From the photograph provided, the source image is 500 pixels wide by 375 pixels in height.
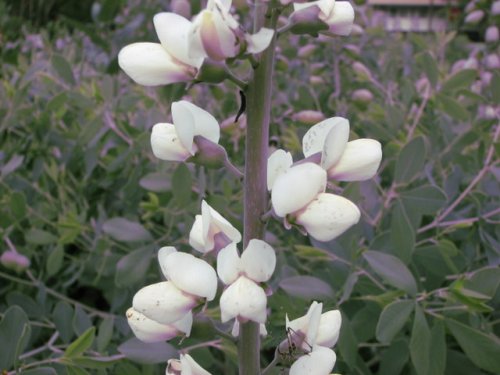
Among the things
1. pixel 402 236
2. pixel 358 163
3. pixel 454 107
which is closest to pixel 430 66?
pixel 454 107

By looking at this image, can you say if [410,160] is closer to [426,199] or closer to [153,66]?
[426,199]

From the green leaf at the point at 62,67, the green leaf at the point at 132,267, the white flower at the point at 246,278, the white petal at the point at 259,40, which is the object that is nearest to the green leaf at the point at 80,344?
the green leaf at the point at 132,267

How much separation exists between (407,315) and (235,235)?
282mm

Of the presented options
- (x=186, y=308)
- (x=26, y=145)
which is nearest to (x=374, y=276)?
(x=186, y=308)

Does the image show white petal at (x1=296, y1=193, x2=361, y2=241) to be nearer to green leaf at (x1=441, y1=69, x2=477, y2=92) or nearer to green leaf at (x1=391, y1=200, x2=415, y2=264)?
green leaf at (x1=391, y1=200, x2=415, y2=264)

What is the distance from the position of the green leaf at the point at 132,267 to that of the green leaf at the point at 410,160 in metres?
0.35

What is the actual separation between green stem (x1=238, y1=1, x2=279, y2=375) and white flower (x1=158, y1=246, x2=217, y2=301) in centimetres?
4

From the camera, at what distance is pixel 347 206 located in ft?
1.60

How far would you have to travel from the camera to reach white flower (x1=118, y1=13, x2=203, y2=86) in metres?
0.50

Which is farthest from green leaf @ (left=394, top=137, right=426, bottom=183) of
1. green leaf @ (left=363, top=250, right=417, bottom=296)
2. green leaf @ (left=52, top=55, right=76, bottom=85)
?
green leaf @ (left=52, top=55, right=76, bottom=85)

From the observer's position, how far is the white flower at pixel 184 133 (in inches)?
20.7

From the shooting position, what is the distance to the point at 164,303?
1.63 ft

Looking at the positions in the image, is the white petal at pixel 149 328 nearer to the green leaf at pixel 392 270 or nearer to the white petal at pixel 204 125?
the white petal at pixel 204 125

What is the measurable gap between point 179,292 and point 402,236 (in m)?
0.37
